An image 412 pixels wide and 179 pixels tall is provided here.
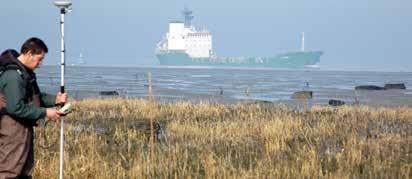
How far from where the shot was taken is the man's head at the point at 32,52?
441cm

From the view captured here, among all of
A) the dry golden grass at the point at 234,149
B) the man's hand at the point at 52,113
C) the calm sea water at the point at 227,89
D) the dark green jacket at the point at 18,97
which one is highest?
the dark green jacket at the point at 18,97

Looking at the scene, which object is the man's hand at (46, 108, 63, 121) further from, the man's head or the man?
the man's head

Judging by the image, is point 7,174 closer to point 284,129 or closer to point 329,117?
point 284,129

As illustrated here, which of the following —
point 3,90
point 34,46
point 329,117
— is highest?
point 34,46

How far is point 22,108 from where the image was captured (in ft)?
14.2

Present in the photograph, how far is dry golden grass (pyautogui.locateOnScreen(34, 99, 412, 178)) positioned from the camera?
7.32 meters

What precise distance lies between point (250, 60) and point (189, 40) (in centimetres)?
2225

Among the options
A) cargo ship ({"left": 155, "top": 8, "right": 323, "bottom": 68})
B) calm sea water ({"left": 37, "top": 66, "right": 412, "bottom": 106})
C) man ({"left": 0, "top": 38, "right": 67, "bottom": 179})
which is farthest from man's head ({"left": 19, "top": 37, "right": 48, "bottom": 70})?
cargo ship ({"left": 155, "top": 8, "right": 323, "bottom": 68})

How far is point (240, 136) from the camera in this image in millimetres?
11188

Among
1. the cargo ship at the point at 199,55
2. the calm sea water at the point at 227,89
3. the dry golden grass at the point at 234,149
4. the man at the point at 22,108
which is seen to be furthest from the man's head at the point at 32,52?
the cargo ship at the point at 199,55

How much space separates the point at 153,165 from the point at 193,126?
4567mm

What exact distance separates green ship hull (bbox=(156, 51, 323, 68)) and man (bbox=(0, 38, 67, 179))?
139 m

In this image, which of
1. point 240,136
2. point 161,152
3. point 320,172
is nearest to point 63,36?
point 320,172

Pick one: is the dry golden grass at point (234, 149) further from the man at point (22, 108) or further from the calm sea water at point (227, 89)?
the calm sea water at point (227, 89)
